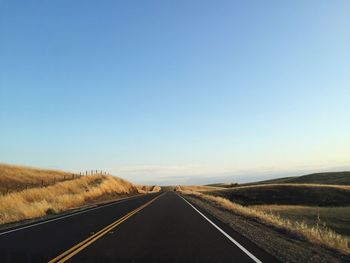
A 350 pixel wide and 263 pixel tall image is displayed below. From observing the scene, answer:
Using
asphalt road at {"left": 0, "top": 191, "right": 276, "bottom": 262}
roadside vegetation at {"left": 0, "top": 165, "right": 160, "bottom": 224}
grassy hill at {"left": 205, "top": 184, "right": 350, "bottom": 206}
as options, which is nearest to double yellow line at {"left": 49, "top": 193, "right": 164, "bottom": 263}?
asphalt road at {"left": 0, "top": 191, "right": 276, "bottom": 262}

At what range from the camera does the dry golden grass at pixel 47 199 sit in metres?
26.1

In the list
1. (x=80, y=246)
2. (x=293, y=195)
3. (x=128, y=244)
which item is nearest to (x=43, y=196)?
(x=80, y=246)

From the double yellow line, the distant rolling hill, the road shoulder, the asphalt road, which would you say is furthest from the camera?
the distant rolling hill

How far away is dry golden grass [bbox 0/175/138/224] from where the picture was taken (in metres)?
26.1

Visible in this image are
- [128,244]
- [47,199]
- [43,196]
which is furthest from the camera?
[43,196]

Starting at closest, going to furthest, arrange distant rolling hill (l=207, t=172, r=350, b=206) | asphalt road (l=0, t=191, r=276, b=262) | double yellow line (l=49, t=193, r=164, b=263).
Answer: double yellow line (l=49, t=193, r=164, b=263)
asphalt road (l=0, t=191, r=276, b=262)
distant rolling hill (l=207, t=172, r=350, b=206)

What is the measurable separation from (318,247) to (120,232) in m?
6.47

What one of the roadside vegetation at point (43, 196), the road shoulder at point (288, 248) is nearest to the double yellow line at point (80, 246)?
the road shoulder at point (288, 248)

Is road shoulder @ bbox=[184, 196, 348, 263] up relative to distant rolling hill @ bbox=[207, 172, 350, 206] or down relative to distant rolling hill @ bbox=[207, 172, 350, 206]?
down

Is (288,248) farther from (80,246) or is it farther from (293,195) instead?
(293,195)

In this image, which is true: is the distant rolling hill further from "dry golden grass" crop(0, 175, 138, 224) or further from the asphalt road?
the asphalt road

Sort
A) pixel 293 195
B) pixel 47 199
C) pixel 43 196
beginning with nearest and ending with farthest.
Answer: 1. pixel 47 199
2. pixel 43 196
3. pixel 293 195

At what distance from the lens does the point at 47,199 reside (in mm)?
36500

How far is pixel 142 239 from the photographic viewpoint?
45.6ft
